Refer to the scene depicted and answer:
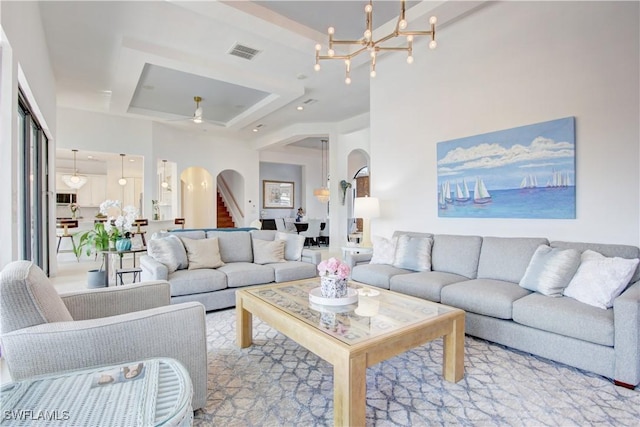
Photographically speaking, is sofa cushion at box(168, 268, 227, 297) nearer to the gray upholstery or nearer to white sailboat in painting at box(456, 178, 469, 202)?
the gray upholstery

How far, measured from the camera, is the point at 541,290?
2.68m

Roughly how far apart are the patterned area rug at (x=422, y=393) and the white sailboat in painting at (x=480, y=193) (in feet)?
5.56

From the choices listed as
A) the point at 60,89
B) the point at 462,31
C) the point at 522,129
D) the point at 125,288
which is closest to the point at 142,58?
the point at 60,89

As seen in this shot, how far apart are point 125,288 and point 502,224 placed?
143 inches

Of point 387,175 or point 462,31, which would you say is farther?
point 387,175

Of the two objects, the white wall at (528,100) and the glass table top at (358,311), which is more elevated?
the white wall at (528,100)

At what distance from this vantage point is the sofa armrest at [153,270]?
10.8 feet

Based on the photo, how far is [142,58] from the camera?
178 inches

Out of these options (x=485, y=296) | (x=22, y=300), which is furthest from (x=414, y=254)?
(x=22, y=300)

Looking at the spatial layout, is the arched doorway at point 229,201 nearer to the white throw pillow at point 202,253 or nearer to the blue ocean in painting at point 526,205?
the white throw pillow at point 202,253

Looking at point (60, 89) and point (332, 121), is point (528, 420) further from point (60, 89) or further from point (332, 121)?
point (60, 89)

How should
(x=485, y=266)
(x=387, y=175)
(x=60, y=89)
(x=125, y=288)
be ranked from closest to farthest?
(x=125, y=288) → (x=485, y=266) → (x=387, y=175) → (x=60, y=89)

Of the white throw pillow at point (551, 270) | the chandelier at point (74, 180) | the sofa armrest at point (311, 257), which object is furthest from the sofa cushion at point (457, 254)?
the chandelier at point (74, 180)

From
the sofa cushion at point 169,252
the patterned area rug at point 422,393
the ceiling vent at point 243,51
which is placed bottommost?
the patterned area rug at point 422,393
